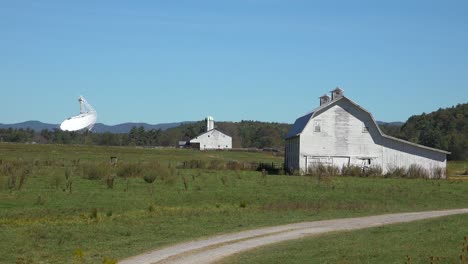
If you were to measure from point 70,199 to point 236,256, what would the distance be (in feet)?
47.5

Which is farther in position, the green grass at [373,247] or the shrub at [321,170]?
the shrub at [321,170]

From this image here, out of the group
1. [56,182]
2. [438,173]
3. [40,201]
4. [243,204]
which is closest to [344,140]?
[438,173]

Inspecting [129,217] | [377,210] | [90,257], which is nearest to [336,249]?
[90,257]

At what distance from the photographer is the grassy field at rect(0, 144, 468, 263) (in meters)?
18.6

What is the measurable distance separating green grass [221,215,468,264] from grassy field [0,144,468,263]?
10.8ft

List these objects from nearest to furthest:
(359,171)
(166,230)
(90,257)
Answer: (90,257) → (166,230) → (359,171)

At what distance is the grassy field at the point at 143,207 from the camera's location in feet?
61.1

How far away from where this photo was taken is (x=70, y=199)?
2900 cm

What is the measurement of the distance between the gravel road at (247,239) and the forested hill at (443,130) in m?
88.3

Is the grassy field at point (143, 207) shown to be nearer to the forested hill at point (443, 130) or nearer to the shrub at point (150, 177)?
the shrub at point (150, 177)

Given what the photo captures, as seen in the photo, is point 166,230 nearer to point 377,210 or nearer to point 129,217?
point 129,217

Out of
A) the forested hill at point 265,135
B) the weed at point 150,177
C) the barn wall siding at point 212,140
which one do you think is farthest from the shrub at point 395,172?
the barn wall siding at point 212,140

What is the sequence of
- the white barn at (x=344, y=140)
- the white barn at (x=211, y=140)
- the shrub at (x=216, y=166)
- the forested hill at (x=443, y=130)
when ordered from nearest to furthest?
the shrub at (x=216, y=166), the white barn at (x=344, y=140), the forested hill at (x=443, y=130), the white barn at (x=211, y=140)

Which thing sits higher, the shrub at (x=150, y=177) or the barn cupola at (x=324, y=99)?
the barn cupola at (x=324, y=99)
